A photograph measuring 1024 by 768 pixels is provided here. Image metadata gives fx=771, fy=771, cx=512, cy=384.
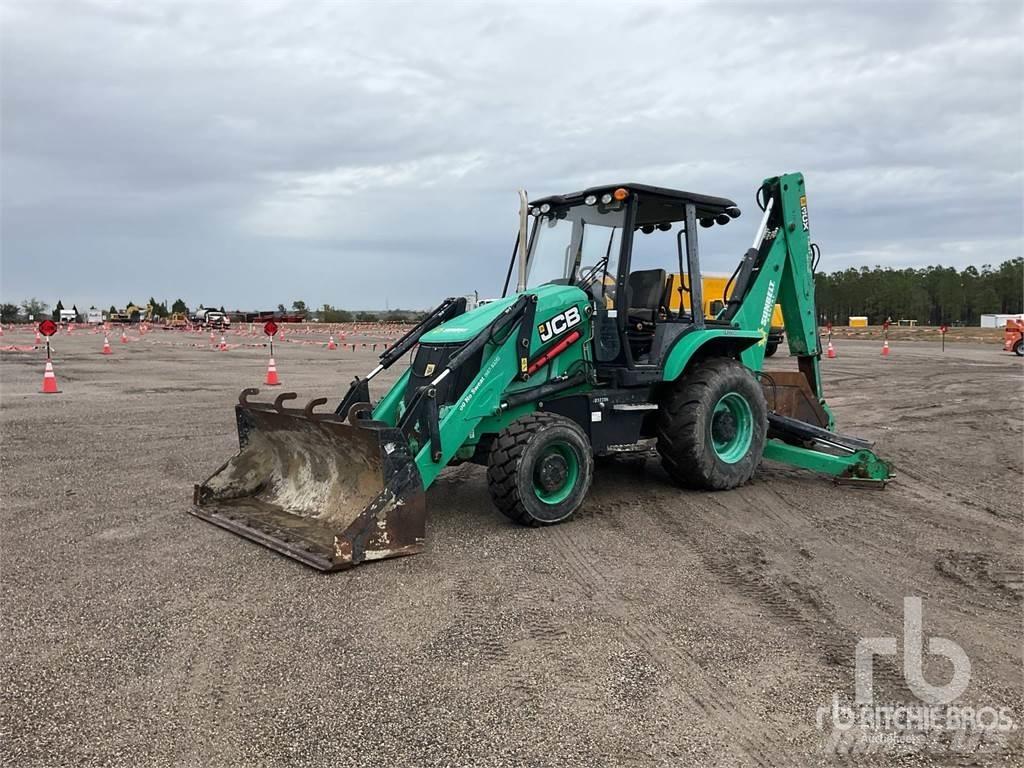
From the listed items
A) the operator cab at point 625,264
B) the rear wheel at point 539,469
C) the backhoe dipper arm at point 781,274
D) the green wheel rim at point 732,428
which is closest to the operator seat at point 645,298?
the operator cab at point 625,264

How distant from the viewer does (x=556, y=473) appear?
230 inches

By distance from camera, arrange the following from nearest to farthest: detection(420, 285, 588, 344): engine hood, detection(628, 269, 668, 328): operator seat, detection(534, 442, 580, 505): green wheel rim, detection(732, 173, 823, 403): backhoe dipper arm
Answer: detection(534, 442, 580, 505): green wheel rim, detection(420, 285, 588, 344): engine hood, detection(628, 269, 668, 328): operator seat, detection(732, 173, 823, 403): backhoe dipper arm

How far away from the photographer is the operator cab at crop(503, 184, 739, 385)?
21.6 feet

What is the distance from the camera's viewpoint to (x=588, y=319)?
654cm

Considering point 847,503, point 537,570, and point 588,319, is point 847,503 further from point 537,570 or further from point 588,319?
point 537,570

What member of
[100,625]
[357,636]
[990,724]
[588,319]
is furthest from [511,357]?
[990,724]

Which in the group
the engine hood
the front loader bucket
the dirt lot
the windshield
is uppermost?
the windshield

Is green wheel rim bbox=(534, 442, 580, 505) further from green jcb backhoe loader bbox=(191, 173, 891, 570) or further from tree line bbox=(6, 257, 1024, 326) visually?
tree line bbox=(6, 257, 1024, 326)

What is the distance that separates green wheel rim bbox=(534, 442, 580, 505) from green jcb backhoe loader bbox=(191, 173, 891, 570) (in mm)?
13

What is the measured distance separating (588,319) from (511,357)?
94 cm

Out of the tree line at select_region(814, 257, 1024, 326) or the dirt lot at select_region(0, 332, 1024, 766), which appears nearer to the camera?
the dirt lot at select_region(0, 332, 1024, 766)

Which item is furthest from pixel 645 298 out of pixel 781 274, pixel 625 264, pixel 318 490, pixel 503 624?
pixel 503 624

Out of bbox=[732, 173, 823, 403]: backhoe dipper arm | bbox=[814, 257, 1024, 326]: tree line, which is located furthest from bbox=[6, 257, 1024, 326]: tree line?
bbox=[732, 173, 823, 403]: backhoe dipper arm

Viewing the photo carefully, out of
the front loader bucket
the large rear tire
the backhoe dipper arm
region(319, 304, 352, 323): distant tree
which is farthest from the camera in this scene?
region(319, 304, 352, 323): distant tree
